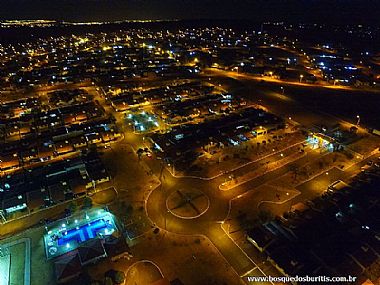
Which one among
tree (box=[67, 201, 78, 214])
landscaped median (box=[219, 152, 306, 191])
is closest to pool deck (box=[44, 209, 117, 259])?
tree (box=[67, 201, 78, 214])

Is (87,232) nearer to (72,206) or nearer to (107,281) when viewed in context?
(72,206)

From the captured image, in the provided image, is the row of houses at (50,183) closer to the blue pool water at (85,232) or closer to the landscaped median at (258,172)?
the blue pool water at (85,232)

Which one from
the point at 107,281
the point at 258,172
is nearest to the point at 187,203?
the point at 258,172

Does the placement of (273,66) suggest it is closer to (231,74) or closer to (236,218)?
(231,74)

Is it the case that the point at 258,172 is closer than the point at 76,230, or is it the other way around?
the point at 76,230

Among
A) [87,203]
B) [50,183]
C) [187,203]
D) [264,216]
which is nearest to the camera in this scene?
[264,216]


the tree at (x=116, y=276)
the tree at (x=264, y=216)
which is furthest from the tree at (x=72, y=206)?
the tree at (x=264, y=216)
